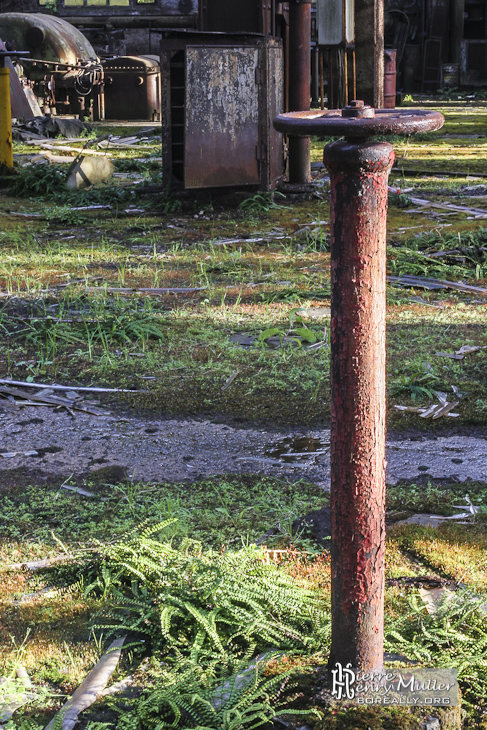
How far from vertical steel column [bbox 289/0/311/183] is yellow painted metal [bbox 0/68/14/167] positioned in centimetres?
390

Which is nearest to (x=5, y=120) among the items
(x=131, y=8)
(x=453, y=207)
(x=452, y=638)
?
(x=453, y=207)

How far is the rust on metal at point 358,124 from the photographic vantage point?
175cm

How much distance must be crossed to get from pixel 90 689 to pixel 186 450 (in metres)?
1.86

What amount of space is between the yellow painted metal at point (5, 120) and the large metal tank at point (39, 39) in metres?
8.27

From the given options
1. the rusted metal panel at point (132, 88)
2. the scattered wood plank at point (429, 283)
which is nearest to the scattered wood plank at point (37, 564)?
the scattered wood plank at point (429, 283)

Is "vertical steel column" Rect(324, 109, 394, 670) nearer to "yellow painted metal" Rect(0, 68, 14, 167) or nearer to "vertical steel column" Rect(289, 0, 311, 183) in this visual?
"vertical steel column" Rect(289, 0, 311, 183)

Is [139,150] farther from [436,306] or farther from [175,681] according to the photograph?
[175,681]

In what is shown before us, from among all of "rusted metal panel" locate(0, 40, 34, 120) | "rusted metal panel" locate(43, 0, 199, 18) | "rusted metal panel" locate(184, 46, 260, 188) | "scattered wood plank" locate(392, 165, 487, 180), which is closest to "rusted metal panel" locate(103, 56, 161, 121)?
"rusted metal panel" locate(0, 40, 34, 120)

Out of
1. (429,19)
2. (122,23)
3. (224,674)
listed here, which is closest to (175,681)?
(224,674)

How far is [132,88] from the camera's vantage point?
21.0 meters

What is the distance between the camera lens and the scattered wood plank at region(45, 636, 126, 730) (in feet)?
6.95

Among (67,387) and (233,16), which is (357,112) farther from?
(233,16)

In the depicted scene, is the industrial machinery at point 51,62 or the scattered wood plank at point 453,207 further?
the industrial machinery at point 51,62

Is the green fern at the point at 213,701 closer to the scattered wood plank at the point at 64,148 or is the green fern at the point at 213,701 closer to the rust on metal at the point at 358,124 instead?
the rust on metal at the point at 358,124
